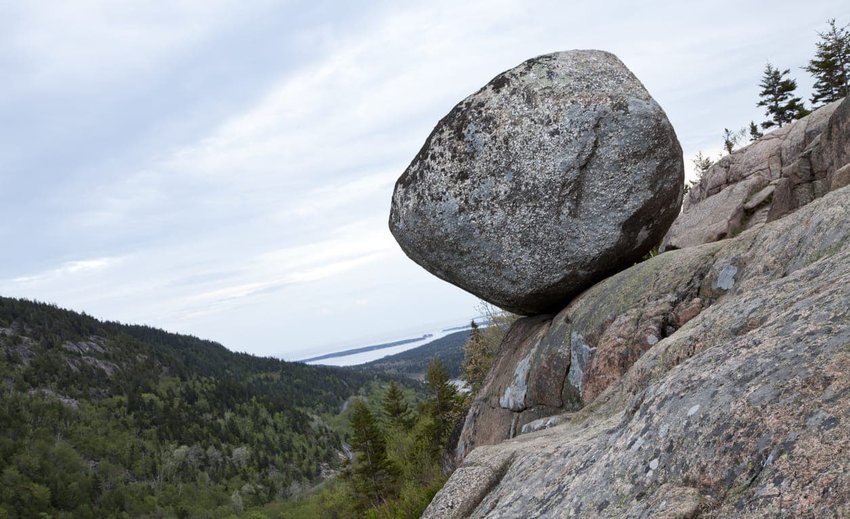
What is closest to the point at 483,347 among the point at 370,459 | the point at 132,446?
the point at 370,459

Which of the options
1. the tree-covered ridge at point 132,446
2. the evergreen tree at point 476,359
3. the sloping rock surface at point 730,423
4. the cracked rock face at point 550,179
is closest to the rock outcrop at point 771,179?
the cracked rock face at point 550,179

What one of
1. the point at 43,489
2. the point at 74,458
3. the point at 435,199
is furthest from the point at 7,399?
the point at 435,199

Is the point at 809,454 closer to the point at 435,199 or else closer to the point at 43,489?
the point at 435,199

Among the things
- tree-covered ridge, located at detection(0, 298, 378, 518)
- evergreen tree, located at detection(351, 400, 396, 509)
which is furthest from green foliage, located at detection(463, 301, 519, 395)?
tree-covered ridge, located at detection(0, 298, 378, 518)

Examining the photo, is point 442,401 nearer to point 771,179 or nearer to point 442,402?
point 442,402

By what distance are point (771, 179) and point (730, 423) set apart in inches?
735

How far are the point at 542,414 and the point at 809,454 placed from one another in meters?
9.50

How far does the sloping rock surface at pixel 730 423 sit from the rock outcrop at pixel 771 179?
174 inches

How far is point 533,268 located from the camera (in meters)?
13.0

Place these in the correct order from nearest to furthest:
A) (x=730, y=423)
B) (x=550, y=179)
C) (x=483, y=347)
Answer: (x=730, y=423) < (x=550, y=179) < (x=483, y=347)

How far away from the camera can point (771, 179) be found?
61.7 feet

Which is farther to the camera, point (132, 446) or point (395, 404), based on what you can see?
point (132, 446)

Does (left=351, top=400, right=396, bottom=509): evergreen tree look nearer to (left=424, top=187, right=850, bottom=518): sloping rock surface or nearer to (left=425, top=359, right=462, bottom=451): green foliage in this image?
(left=425, top=359, right=462, bottom=451): green foliage

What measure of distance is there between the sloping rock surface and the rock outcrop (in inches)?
174
